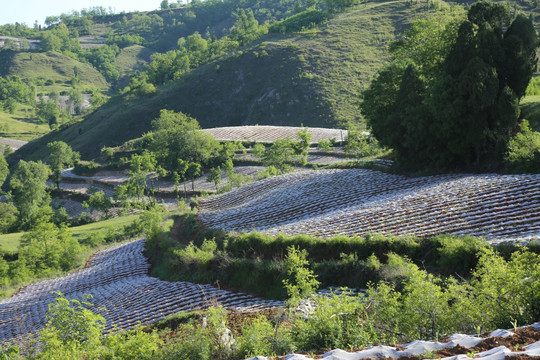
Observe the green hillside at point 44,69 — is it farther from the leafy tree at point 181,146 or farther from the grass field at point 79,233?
the grass field at point 79,233

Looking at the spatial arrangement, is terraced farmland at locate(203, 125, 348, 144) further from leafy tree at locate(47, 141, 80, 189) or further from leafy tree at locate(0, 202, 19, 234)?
leafy tree at locate(0, 202, 19, 234)

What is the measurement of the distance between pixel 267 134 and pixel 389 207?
53.5m

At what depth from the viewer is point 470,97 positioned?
75.6 feet

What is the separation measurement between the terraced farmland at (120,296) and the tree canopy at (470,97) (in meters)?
13.7

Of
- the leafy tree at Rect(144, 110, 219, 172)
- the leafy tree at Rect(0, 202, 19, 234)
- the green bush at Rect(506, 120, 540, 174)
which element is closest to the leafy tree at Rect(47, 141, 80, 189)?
the leafy tree at Rect(0, 202, 19, 234)

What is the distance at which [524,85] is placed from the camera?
77.6ft

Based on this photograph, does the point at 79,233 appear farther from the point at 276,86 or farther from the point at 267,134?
the point at 276,86

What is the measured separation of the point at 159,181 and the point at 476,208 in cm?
5094

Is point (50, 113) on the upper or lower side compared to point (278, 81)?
lower

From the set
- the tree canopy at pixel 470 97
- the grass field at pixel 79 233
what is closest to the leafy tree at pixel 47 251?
the grass field at pixel 79 233

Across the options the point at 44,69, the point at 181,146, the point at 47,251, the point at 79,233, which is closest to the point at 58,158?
the point at 181,146

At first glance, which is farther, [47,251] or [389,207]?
[47,251]

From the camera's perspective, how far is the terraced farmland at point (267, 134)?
226ft

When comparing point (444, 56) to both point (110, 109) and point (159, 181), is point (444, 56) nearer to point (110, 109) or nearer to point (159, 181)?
point (159, 181)
